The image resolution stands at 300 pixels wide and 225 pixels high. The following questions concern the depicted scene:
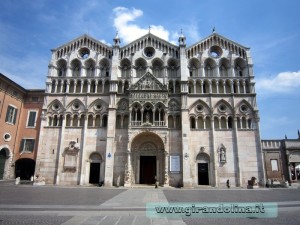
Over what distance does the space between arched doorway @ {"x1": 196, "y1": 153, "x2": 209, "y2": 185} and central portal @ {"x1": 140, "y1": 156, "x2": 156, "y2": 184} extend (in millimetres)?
6831

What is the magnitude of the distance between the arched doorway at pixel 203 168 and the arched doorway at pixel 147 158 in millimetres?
5565

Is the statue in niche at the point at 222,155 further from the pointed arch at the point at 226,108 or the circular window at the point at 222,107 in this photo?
the circular window at the point at 222,107

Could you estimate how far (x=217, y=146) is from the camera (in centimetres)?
3353

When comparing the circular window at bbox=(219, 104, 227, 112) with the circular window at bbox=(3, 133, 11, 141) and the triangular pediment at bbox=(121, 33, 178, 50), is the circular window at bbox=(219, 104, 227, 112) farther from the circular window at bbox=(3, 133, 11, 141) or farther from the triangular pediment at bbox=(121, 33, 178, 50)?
the circular window at bbox=(3, 133, 11, 141)

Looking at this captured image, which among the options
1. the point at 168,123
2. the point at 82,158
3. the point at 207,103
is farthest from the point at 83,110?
the point at 207,103

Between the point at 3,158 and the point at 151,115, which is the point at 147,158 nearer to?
the point at 151,115

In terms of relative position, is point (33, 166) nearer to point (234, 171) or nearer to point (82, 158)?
point (82, 158)

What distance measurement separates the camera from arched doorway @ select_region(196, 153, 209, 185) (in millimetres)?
33156

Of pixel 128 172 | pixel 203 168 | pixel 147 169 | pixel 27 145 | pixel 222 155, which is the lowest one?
pixel 128 172

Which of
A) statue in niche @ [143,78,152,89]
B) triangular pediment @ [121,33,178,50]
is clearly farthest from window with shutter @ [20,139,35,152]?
triangular pediment @ [121,33,178,50]

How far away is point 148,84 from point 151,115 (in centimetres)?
501

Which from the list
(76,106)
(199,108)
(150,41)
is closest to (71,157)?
(76,106)

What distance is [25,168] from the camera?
36.8 metres

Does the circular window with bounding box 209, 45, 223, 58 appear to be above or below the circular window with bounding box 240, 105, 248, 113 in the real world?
above
